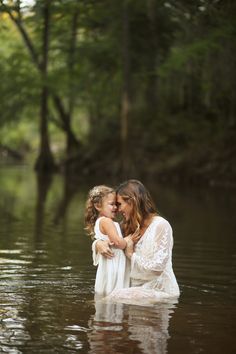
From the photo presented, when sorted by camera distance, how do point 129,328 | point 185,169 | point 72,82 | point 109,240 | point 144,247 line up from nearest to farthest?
point 129,328, point 144,247, point 109,240, point 185,169, point 72,82

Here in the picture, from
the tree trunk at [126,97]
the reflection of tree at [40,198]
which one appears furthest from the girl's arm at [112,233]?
the tree trunk at [126,97]

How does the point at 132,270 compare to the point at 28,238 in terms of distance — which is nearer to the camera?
the point at 132,270

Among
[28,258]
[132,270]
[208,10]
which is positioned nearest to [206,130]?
[208,10]

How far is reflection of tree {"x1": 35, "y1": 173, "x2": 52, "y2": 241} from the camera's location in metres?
15.3

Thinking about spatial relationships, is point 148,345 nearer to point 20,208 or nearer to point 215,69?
point 20,208

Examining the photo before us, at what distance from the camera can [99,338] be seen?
246 inches

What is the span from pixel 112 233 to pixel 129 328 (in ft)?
4.45

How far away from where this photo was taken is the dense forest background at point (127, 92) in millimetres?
33406

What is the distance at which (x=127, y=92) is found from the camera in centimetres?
3409

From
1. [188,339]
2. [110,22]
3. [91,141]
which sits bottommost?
[188,339]

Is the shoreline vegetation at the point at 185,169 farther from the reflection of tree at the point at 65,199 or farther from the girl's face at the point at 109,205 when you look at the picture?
the girl's face at the point at 109,205

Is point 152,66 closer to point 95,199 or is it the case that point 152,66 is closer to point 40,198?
point 40,198

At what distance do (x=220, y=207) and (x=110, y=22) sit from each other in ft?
56.0

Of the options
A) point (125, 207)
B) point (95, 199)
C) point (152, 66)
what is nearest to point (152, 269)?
point (125, 207)
